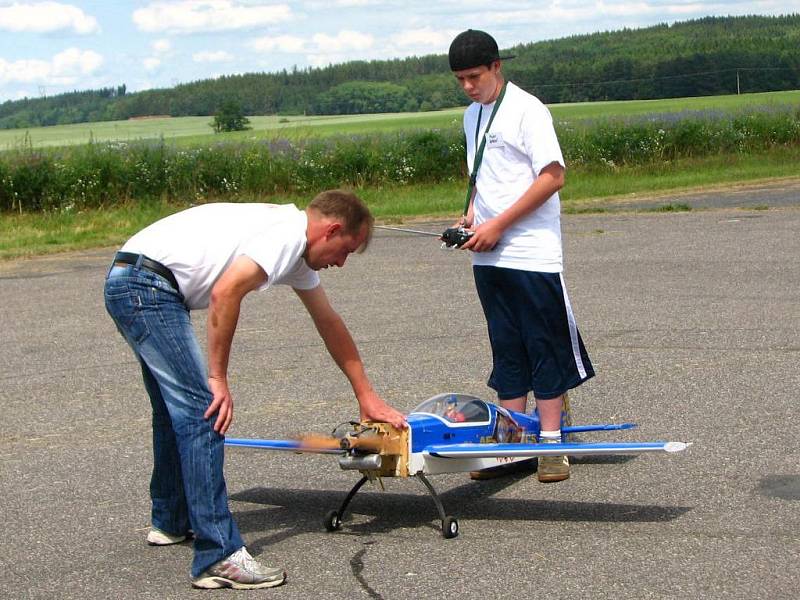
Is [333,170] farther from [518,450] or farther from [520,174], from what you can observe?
[518,450]

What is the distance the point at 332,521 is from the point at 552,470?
1.26 meters

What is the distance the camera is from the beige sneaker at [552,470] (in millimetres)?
6105

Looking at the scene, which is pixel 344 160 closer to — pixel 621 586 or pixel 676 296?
pixel 676 296

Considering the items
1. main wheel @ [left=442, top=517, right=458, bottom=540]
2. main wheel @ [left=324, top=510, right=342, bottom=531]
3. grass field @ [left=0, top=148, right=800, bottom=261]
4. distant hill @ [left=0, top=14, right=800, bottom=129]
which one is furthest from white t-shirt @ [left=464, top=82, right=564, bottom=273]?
distant hill @ [left=0, top=14, right=800, bottom=129]

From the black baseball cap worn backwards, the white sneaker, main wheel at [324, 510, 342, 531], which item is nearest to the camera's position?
the white sneaker

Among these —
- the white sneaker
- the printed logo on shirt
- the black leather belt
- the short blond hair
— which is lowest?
the white sneaker

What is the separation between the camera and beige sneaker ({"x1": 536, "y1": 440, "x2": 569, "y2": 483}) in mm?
6105

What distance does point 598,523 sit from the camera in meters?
5.42

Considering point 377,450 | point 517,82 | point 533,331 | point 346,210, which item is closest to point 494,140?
point 533,331

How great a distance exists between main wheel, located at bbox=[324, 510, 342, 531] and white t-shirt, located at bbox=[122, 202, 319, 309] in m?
1.20

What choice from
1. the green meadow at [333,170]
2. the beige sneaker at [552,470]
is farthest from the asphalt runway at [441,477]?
the green meadow at [333,170]

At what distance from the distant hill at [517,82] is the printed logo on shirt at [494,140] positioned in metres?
65.9

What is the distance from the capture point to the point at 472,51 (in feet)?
19.3

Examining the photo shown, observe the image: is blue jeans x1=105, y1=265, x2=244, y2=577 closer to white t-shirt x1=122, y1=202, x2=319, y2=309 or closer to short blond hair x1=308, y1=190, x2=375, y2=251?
white t-shirt x1=122, y1=202, x2=319, y2=309
